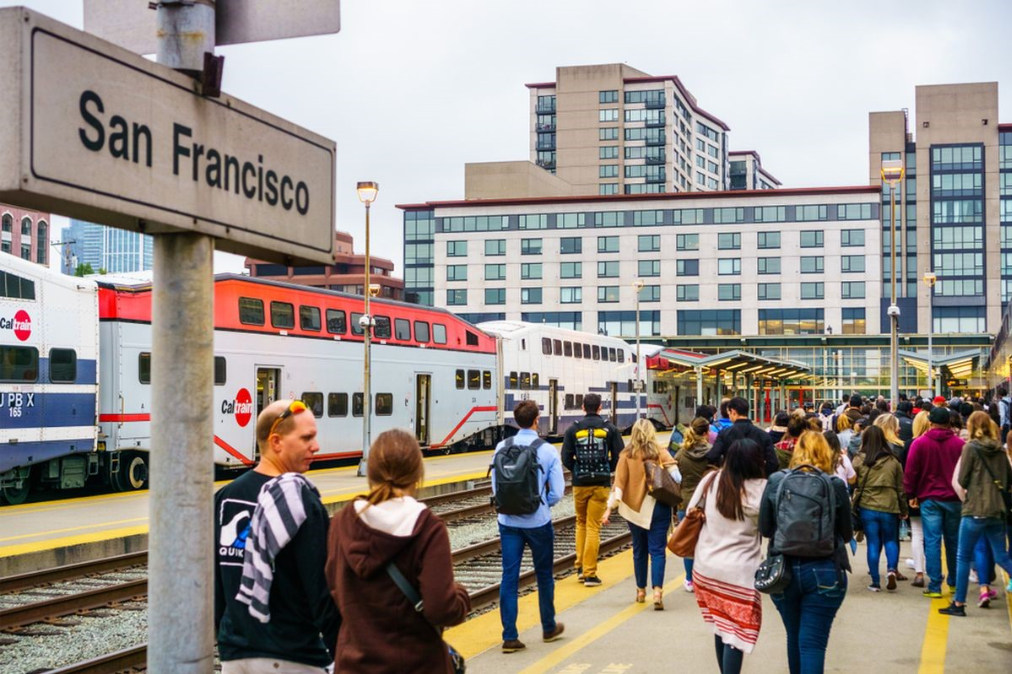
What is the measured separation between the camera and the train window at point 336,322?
27438mm

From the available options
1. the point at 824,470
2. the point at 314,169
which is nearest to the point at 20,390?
the point at 824,470

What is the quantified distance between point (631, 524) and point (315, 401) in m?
17.0

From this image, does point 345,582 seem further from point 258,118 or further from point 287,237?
point 258,118

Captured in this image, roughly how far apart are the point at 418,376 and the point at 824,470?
82.0 ft

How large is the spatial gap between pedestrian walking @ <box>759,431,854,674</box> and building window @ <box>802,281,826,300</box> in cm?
8233

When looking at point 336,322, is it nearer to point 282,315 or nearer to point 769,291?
point 282,315

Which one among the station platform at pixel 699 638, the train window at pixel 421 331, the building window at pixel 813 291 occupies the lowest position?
the station platform at pixel 699 638

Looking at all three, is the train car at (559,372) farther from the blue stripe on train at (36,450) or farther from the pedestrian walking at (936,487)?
the pedestrian walking at (936,487)

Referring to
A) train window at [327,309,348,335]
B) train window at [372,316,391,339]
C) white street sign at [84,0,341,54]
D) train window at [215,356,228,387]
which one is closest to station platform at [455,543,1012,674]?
white street sign at [84,0,341,54]

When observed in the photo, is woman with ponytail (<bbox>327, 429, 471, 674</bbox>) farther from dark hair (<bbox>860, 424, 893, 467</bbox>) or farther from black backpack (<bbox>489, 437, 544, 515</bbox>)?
dark hair (<bbox>860, 424, 893, 467</bbox>)

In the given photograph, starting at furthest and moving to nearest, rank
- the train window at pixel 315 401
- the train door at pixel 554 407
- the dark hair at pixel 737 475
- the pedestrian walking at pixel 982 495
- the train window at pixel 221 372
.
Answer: the train door at pixel 554 407 < the train window at pixel 315 401 < the train window at pixel 221 372 < the pedestrian walking at pixel 982 495 < the dark hair at pixel 737 475

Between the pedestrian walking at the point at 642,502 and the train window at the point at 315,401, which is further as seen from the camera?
the train window at the point at 315,401

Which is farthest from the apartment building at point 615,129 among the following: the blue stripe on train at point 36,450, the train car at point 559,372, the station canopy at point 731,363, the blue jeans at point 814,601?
the blue jeans at point 814,601

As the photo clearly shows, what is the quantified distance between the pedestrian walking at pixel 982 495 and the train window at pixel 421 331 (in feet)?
73.8
